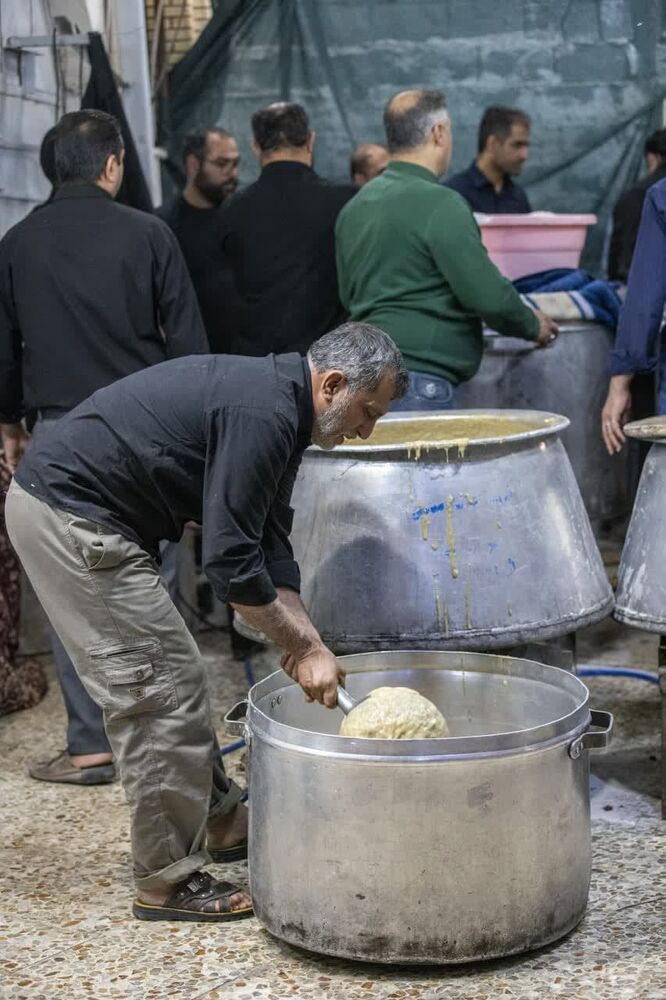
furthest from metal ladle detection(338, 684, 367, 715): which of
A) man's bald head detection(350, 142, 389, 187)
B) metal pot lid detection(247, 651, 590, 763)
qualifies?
man's bald head detection(350, 142, 389, 187)

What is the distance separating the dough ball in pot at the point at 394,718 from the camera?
10.7 ft

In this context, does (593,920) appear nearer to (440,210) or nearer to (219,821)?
(219,821)

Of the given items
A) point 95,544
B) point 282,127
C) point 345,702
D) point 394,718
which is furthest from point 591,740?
point 282,127

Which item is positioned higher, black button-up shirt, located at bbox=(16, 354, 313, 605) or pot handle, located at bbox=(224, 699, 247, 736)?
black button-up shirt, located at bbox=(16, 354, 313, 605)

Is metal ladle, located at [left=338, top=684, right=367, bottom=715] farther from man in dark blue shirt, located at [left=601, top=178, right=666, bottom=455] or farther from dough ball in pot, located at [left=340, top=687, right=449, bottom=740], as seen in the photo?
man in dark blue shirt, located at [left=601, top=178, right=666, bottom=455]

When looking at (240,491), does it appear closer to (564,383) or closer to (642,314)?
(642,314)

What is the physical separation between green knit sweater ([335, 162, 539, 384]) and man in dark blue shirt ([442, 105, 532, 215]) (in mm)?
2039

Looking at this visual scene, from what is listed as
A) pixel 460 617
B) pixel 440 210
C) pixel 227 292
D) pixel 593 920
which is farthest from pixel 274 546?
pixel 227 292

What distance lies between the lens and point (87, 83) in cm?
643

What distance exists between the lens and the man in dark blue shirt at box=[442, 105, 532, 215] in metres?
6.83

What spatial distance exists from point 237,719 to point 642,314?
201 centimetres

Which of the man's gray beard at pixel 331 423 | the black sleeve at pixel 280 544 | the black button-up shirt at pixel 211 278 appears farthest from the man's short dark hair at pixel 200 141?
the man's gray beard at pixel 331 423

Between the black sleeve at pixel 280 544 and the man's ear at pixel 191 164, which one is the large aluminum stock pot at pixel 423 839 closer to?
the black sleeve at pixel 280 544

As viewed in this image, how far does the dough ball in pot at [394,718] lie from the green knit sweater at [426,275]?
1793 millimetres
